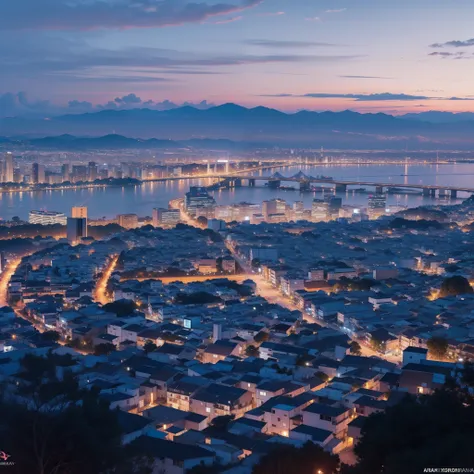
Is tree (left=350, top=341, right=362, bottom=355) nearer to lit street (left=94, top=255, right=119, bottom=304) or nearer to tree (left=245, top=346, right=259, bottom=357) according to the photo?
tree (left=245, top=346, right=259, bottom=357)

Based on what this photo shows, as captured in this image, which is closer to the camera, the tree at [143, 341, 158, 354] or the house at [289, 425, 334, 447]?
the house at [289, 425, 334, 447]

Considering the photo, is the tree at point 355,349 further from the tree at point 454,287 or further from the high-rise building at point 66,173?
the high-rise building at point 66,173

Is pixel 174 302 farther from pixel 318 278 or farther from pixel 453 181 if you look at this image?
pixel 453 181

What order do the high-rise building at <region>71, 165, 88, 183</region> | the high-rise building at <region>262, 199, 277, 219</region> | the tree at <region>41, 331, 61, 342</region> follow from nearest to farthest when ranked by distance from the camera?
the tree at <region>41, 331, 61, 342</region>, the high-rise building at <region>262, 199, 277, 219</region>, the high-rise building at <region>71, 165, 88, 183</region>

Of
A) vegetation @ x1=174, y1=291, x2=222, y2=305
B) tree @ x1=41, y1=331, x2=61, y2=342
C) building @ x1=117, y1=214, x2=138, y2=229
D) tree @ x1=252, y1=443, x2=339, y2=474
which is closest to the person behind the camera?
tree @ x1=252, y1=443, x2=339, y2=474

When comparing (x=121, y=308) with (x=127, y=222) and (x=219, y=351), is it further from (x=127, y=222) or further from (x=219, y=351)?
(x=127, y=222)

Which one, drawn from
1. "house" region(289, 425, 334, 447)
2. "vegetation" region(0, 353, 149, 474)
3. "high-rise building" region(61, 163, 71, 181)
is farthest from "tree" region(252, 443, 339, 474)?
"high-rise building" region(61, 163, 71, 181)

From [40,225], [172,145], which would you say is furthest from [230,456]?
[172,145]
